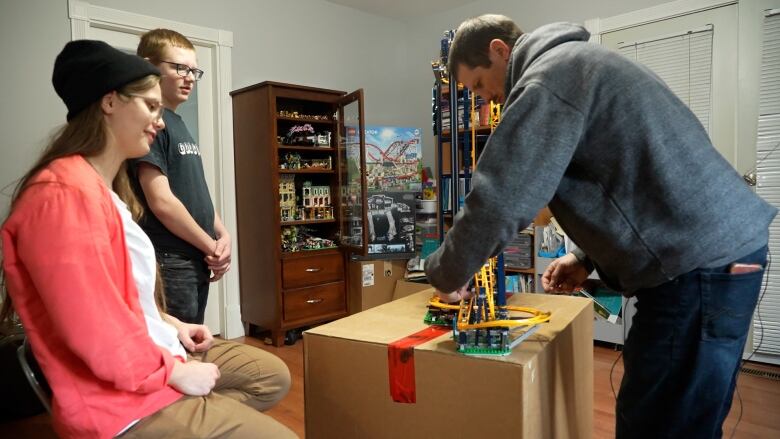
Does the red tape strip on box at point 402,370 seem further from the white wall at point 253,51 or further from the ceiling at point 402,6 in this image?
the ceiling at point 402,6

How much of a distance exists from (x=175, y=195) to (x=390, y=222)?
2.37 meters

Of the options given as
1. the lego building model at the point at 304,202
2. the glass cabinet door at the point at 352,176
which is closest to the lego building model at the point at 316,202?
the lego building model at the point at 304,202

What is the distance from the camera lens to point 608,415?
2.32 meters

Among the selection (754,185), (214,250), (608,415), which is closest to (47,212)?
(214,250)

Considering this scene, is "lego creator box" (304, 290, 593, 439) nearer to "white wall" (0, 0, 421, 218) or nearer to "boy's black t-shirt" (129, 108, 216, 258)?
"boy's black t-shirt" (129, 108, 216, 258)

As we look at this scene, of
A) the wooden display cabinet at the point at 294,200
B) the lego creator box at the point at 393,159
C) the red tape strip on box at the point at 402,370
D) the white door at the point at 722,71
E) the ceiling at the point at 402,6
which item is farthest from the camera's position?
the ceiling at the point at 402,6

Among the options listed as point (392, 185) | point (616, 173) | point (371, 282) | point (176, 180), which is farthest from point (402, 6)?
point (616, 173)

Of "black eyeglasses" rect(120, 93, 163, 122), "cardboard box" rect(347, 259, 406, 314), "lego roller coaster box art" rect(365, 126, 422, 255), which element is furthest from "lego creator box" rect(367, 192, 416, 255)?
"black eyeglasses" rect(120, 93, 163, 122)

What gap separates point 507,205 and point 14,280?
0.89m

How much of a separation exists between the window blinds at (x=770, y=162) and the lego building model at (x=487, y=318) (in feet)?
8.00

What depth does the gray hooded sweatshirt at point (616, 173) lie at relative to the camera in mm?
922

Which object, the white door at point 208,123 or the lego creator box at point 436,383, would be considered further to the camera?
the white door at point 208,123

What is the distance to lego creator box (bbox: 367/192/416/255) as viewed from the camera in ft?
12.7

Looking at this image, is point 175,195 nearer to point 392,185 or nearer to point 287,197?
point 287,197
